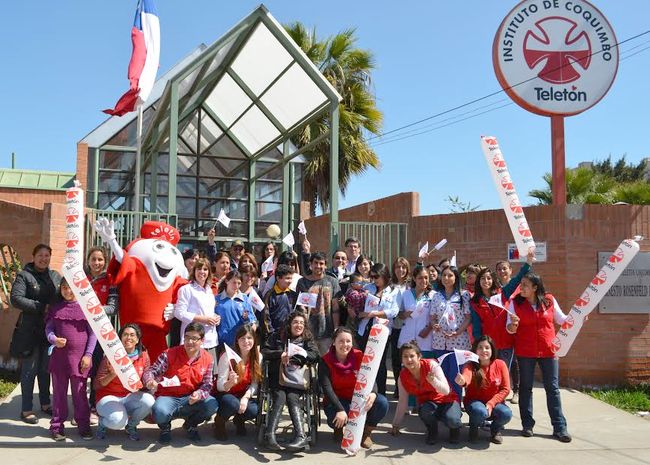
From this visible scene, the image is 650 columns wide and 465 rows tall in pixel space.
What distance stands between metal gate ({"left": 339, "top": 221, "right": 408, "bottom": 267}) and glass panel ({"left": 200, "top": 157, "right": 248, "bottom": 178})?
6.19m

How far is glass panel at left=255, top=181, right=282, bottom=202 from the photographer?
16.3 meters

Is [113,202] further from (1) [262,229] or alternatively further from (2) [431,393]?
(2) [431,393]

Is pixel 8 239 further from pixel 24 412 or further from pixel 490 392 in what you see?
pixel 490 392

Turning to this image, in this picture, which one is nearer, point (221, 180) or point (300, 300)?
point (300, 300)

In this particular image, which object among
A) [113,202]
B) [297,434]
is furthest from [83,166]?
[297,434]

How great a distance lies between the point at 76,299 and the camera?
569 cm

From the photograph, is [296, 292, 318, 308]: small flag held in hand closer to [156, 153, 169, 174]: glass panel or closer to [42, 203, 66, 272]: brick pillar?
[42, 203, 66, 272]: brick pillar

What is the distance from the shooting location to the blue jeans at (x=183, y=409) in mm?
5539

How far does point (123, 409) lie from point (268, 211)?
11.0m

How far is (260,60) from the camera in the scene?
11.4 metres

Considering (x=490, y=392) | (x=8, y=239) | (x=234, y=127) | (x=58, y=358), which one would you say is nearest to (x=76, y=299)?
(x=58, y=358)

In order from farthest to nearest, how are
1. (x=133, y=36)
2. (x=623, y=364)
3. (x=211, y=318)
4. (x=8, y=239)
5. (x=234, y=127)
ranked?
(x=234, y=127), (x=133, y=36), (x=8, y=239), (x=623, y=364), (x=211, y=318)

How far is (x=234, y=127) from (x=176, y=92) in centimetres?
518

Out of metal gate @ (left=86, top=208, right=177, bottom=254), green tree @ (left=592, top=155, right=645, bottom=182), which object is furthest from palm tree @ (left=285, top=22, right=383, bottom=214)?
green tree @ (left=592, top=155, right=645, bottom=182)
